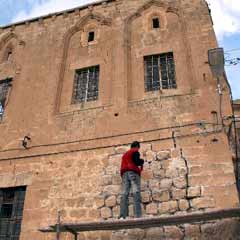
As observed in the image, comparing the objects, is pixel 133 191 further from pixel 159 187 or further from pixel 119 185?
pixel 119 185

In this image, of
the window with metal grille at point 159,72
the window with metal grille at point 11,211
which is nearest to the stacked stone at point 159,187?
the window with metal grille at point 159,72

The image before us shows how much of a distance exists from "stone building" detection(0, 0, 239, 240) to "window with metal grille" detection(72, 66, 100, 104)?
0.04m

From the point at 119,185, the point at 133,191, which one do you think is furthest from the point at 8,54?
the point at 133,191

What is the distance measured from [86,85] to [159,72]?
2.27 m

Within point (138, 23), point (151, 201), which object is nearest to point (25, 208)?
point (151, 201)

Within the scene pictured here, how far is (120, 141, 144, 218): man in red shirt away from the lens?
747 centimetres

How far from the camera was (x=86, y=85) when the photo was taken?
1116 centimetres

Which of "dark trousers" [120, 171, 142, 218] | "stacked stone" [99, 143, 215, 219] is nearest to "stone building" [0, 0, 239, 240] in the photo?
"stacked stone" [99, 143, 215, 219]

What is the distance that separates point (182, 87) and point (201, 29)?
7.10ft

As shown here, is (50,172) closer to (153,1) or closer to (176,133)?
(176,133)

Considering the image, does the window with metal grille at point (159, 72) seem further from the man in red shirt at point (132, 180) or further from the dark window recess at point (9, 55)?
the dark window recess at point (9, 55)

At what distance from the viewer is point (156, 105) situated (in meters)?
9.68

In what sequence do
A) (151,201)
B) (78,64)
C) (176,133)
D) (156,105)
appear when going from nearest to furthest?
(151,201), (176,133), (156,105), (78,64)

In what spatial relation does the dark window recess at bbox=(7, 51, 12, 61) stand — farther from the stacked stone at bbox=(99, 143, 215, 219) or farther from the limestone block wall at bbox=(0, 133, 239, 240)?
the stacked stone at bbox=(99, 143, 215, 219)
